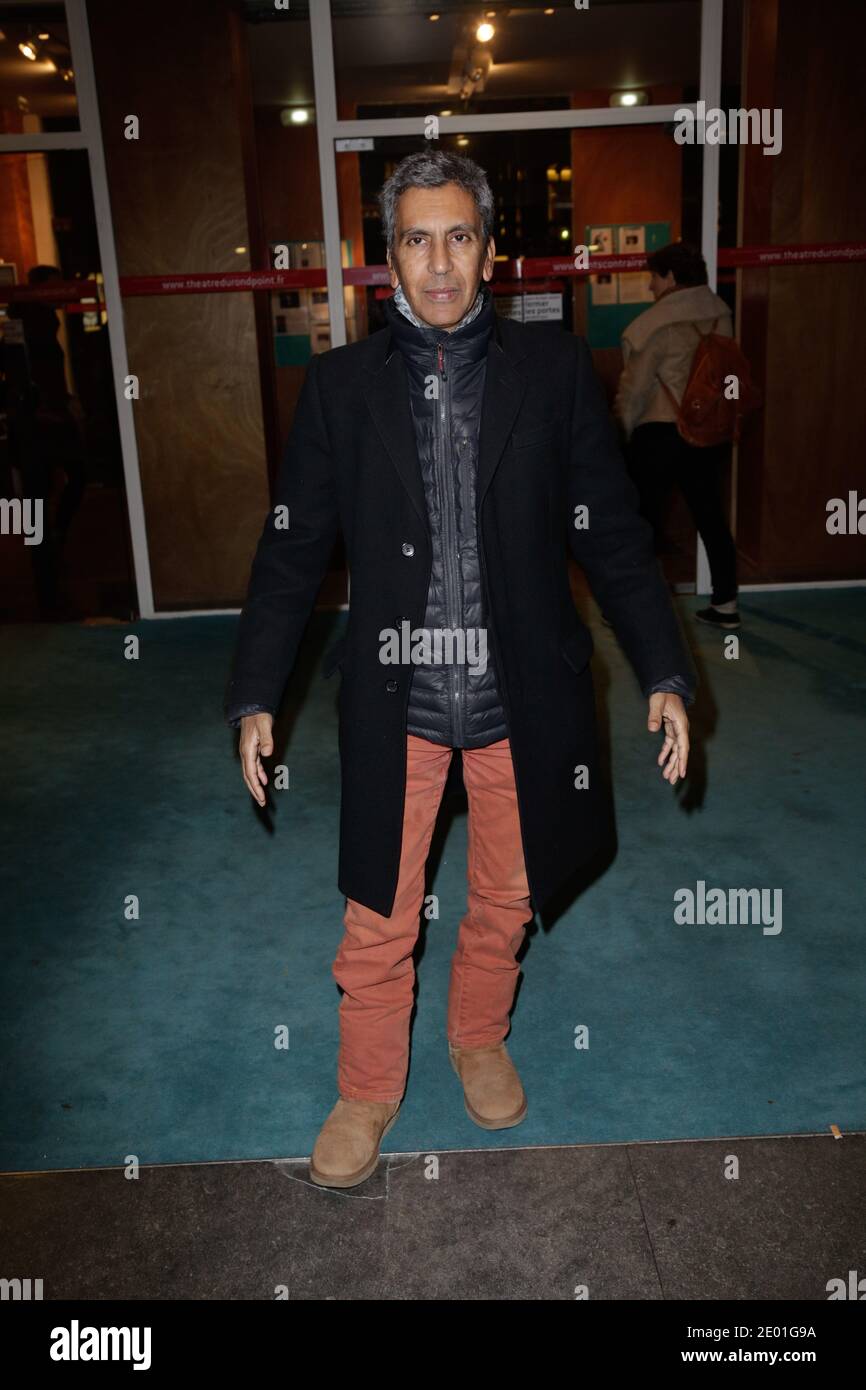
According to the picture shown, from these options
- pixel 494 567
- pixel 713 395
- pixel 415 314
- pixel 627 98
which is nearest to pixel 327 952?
pixel 494 567

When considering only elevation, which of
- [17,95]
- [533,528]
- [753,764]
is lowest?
[753,764]

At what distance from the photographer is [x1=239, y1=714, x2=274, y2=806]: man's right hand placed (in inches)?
90.0

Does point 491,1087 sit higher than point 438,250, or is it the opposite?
point 438,250

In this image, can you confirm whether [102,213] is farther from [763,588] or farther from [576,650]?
[576,650]

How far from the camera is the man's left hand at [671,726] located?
2268 millimetres

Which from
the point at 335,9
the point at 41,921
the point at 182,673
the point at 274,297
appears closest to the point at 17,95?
the point at 274,297

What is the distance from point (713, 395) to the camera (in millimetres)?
5879

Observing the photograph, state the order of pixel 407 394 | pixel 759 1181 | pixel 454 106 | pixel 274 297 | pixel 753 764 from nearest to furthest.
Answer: pixel 407 394, pixel 759 1181, pixel 753 764, pixel 274 297, pixel 454 106

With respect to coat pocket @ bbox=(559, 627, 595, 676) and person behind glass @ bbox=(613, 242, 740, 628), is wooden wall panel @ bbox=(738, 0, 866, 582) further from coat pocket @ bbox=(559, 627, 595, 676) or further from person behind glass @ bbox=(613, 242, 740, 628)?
coat pocket @ bbox=(559, 627, 595, 676)

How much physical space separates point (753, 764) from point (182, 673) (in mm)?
3102

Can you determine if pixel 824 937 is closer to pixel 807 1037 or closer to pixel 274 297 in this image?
pixel 807 1037

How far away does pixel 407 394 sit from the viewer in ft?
7.19

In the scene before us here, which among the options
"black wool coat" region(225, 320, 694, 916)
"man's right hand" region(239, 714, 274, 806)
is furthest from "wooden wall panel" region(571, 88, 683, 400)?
"man's right hand" region(239, 714, 274, 806)

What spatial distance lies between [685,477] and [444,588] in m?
4.35
